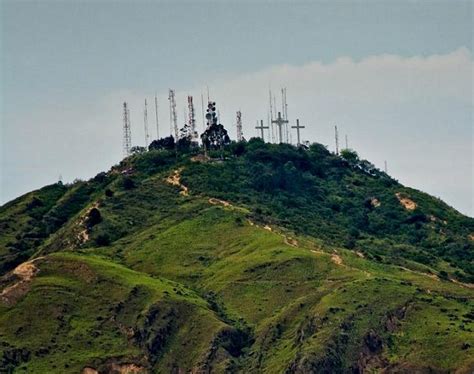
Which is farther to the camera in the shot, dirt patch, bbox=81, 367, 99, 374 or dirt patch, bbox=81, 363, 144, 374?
dirt patch, bbox=81, 363, 144, 374

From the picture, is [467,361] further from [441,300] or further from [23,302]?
[23,302]

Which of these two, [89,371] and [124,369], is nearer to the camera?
[89,371]

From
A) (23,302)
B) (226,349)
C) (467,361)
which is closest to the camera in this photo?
(467,361)

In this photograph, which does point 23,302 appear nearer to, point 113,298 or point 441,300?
point 113,298

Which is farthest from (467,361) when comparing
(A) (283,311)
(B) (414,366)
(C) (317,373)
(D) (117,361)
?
(D) (117,361)

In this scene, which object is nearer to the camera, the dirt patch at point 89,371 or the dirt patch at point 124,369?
the dirt patch at point 89,371

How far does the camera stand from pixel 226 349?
598ft

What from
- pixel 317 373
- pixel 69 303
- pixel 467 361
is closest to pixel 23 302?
pixel 69 303

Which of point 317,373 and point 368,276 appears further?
point 368,276

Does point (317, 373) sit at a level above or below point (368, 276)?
below

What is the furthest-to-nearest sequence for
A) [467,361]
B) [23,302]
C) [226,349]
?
[23,302] < [226,349] < [467,361]

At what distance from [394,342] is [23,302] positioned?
171ft

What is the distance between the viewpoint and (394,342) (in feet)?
586

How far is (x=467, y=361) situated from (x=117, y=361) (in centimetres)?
4553
